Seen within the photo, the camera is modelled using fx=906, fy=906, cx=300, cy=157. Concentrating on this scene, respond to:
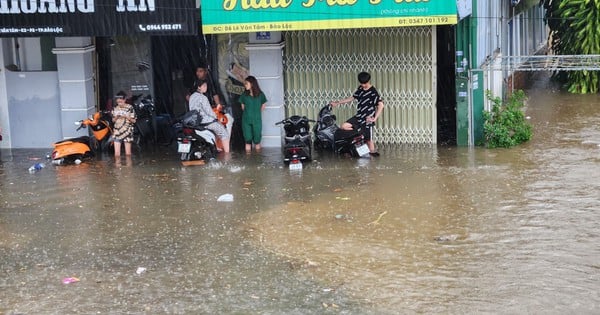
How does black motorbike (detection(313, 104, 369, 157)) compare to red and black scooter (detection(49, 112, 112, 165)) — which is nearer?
black motorbike (detection(313, 104, 369, 157))

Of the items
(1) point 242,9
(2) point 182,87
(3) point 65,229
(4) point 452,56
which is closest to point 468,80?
(4) point 452,56

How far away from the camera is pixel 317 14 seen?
1289cm

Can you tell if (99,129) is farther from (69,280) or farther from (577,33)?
(577,33)

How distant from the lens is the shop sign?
13328 millimetres

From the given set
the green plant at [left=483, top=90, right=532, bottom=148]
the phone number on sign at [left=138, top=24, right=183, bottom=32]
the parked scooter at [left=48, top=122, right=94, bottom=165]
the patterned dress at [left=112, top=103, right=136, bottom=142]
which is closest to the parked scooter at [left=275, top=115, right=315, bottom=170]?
the phone number on sign at [left=138, top=24, right=183, bottom=32]

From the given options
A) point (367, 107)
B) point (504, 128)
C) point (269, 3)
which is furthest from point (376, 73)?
point (269, 3)

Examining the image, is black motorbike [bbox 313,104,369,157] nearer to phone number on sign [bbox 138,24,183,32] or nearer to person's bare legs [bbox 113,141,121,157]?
phone number on sign [bbox 138,24,183,32]

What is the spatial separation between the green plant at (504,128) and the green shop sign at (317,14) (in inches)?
84.3

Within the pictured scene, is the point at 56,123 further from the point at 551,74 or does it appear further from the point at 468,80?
the point at 551,74

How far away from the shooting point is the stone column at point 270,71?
1434 cm

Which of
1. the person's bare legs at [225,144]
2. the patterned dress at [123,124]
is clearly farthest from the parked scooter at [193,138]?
the patterned dress at [123,124]

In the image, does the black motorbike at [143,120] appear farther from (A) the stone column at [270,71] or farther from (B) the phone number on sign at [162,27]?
(A) the stone column at [270,71]

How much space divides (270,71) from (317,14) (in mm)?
1837

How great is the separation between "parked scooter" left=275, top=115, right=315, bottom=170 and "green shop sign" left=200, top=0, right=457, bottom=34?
4.63ft
